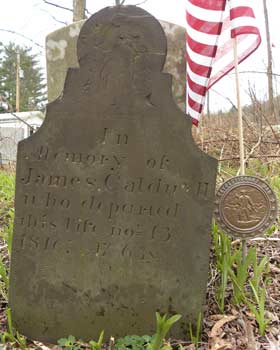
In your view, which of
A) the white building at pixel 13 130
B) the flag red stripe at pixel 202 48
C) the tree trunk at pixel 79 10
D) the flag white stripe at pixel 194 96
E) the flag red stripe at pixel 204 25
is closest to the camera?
the flag red stripe at pixel 204 25

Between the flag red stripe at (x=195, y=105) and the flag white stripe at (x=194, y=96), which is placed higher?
the flag white stripe at (x=194, y=96)

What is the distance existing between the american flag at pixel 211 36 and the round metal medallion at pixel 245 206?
2.81ft

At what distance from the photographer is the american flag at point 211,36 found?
7.93 feet

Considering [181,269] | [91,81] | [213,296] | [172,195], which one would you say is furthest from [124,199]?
[213,296]

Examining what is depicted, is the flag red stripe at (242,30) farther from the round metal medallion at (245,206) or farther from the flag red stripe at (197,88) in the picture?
the round metal medallion at (245,206)

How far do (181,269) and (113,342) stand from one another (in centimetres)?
49

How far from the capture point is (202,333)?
2.19 metres

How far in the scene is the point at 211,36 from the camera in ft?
8.95

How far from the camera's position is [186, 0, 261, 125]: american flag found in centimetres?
242

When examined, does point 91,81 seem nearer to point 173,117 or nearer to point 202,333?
point 173,117

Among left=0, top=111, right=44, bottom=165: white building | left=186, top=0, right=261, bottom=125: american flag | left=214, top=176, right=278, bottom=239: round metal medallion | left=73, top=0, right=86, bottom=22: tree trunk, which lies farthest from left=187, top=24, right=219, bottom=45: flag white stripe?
left=0, top=111, right=44, bottom=165: white building

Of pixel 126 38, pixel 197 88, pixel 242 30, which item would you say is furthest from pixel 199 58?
pixel 126 38

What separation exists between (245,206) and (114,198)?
668 millimetres

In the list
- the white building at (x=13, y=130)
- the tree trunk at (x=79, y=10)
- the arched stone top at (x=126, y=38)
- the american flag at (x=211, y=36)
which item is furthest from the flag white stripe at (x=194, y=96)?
the white building at (x=13, y=130)
